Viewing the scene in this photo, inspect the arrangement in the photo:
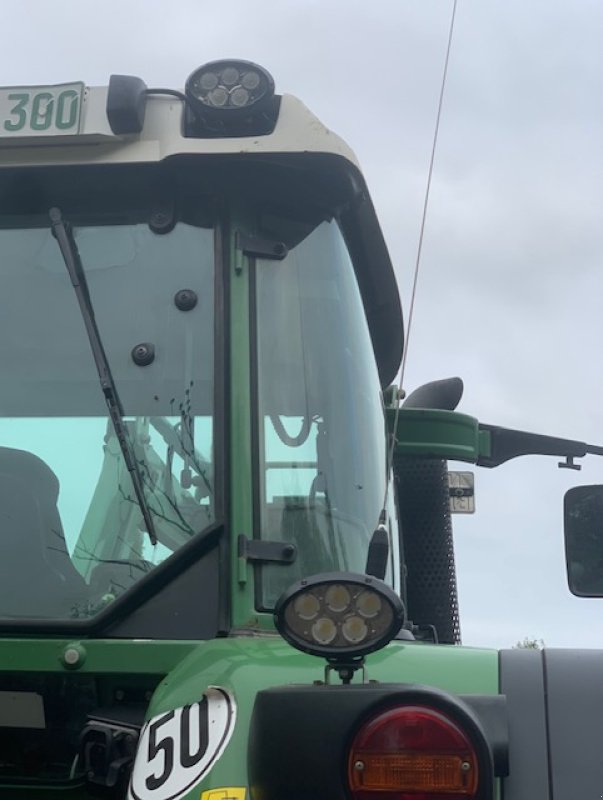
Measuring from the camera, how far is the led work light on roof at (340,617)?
81.7 inches

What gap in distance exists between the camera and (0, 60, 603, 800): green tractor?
6.84ft

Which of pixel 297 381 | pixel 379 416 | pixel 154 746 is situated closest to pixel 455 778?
pixel 154 746

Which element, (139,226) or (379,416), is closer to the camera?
(139,226)

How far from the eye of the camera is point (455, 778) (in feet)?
6.40

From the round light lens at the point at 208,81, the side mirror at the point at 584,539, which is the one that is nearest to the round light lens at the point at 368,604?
the side mirror at the point at 584,539

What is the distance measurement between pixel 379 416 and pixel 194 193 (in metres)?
0.78

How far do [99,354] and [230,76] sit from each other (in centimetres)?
76

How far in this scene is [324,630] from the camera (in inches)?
82.4

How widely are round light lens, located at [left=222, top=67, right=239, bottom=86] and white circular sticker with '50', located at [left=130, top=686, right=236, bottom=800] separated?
1518mm

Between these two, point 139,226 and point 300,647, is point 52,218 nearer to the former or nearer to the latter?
point 139,226

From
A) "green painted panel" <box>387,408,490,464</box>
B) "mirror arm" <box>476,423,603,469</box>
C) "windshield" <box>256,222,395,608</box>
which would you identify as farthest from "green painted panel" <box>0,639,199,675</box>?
"mirror arm" <box>476,423,603,469</box>

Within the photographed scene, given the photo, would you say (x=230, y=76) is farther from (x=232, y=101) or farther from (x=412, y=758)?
(x=412, y=758)

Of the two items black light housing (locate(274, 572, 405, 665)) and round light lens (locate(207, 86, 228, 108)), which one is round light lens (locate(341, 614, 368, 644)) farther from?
round light lens (locate(207, 86, 228, 108))

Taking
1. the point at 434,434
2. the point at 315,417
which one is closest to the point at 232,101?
the point at 315,417
